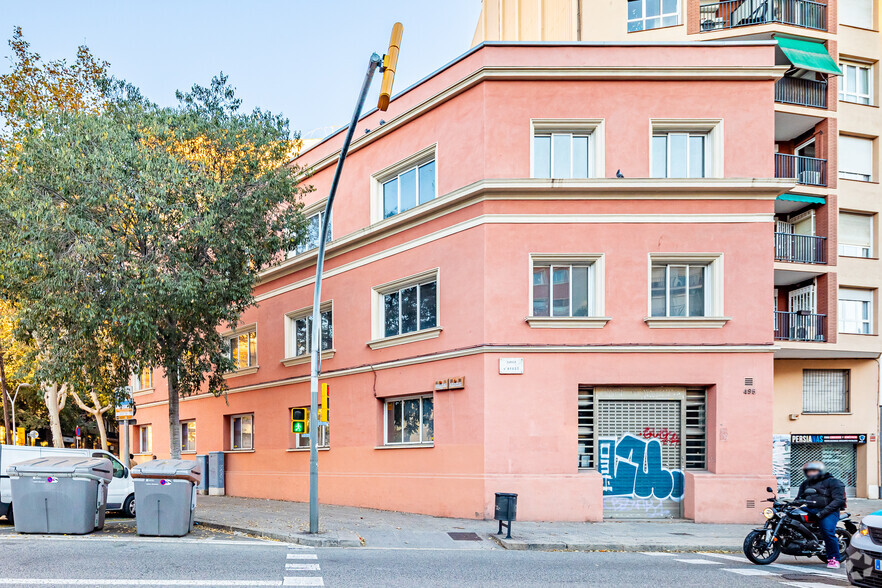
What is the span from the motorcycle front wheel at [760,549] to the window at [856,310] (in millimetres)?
13831

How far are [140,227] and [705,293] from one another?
11.7 metres

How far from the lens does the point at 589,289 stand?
1678cm

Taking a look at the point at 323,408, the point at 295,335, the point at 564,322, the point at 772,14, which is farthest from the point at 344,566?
the point at 772,14

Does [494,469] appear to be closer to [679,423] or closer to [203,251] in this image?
[679,423]

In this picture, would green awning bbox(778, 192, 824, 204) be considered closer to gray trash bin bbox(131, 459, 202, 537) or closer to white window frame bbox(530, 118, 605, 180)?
white window frame bbox(530, 118, 605, 180)

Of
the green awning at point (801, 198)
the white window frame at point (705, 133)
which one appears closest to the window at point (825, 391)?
the green awning at point (801, 198)

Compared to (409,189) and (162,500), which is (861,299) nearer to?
(409,189)

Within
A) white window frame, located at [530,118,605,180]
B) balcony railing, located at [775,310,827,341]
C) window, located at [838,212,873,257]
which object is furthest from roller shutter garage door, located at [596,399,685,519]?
window, located at [838,212,873,257]

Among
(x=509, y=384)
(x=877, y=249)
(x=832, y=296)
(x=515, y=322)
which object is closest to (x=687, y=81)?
(x=515, y=322)

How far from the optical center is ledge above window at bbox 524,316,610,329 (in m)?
16.4

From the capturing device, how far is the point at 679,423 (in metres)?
16.6

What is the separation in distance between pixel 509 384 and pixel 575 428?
1617 mm

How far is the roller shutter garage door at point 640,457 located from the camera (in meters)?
16.3

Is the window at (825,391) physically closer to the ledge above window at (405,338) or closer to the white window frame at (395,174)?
the ledge above window at (405,338)
